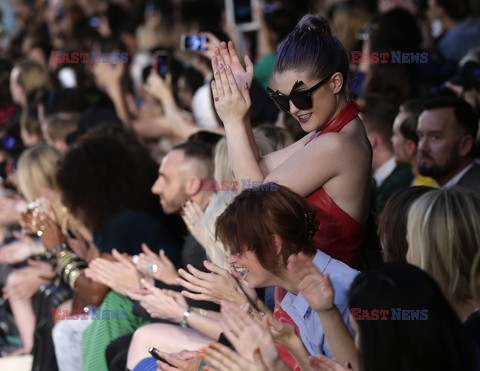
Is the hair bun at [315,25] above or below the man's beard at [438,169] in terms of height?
above

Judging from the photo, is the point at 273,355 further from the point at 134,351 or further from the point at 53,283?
the point at 53,283

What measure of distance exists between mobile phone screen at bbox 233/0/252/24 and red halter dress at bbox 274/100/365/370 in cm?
432

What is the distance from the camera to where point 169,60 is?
256 inches

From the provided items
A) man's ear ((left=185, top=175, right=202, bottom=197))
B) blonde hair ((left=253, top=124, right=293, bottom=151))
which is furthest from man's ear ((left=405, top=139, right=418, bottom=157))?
man's ear ((left=185, top=175, right=202, bottom=197))

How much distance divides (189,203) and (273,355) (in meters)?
1.70

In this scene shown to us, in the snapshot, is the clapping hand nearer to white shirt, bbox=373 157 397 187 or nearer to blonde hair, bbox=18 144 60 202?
white shirt, bbox=373 157 397 187

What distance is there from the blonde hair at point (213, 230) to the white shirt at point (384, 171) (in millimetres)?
1368

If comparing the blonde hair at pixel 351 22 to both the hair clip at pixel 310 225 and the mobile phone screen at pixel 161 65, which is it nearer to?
the mobile phone screen at pixel 161 65

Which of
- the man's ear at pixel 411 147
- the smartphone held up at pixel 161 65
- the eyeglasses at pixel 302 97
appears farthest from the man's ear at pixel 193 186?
the smartphone held up at pixel 161 65

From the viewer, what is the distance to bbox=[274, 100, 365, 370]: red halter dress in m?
3.07

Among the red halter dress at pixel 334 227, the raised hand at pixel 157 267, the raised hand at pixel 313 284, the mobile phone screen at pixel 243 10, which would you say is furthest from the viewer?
the mobile phone screen at pixel 243 10

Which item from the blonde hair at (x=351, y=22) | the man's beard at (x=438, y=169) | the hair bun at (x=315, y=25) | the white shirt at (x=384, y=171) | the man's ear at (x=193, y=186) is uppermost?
the hair bun at (x=315, y=25)

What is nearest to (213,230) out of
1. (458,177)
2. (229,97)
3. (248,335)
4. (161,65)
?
(229,97)

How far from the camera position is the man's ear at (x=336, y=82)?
3.12 m
